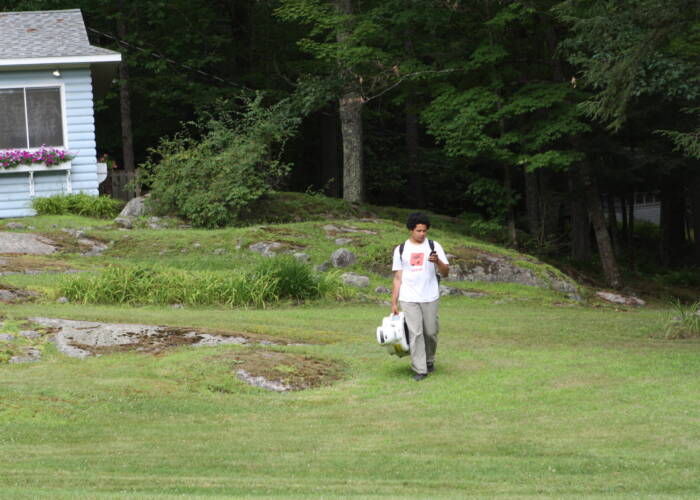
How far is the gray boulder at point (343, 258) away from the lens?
752 inches

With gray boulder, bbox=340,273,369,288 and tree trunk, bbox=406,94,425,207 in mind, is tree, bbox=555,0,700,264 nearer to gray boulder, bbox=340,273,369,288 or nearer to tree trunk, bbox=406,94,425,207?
gray boulder, bbox=340,273,369,288

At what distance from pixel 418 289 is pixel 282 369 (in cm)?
169

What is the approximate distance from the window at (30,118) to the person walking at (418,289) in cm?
1621

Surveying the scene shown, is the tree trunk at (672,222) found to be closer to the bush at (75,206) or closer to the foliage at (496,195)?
the foliage at (496,195)

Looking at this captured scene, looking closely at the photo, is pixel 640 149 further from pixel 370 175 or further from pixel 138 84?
pixel 138 84

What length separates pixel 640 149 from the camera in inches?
1024

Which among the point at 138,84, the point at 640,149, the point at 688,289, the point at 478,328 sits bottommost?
the point at 688,289

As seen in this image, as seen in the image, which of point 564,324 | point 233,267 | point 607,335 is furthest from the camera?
point 233,267

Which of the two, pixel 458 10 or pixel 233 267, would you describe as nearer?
pixel 233 267

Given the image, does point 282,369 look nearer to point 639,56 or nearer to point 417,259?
point 417,259

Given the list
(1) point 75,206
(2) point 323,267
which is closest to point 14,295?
(2) point 323,267

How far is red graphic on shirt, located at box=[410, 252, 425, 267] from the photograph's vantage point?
417 inches

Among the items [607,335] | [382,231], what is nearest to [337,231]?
[382,231]

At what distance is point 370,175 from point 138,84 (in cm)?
833
